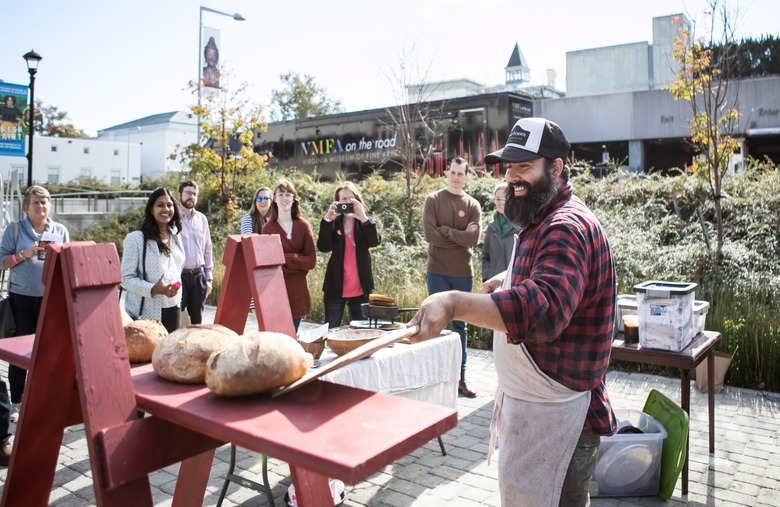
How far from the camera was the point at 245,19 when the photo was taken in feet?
76.6

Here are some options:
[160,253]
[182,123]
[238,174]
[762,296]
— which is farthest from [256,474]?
[182,123]

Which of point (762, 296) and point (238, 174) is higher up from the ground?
point (238, 174)

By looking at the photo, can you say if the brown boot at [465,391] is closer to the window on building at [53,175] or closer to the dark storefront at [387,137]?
the dark storefront at [387,137]

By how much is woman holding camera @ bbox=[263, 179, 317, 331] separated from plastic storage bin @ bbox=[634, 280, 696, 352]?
123 inches

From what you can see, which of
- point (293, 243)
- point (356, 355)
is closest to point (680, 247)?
point (293, 243)

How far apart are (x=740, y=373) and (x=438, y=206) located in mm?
3365

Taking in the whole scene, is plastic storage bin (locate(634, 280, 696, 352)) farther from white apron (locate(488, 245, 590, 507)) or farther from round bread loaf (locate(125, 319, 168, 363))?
round bread loaf (locate(125, 319, 168, 363))

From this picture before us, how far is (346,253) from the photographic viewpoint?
19.9 ft

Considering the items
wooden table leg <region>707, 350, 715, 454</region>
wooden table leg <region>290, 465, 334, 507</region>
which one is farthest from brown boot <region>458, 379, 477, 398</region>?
wooden table leg <region>290, 465, 334, 507</region>

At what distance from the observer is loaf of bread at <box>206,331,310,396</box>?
172 centimetres

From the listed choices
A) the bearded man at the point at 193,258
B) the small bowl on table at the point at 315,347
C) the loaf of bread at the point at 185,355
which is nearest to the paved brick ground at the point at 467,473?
the small bowl on table at the point at 315,347

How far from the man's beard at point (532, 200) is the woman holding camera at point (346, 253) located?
12.4ft

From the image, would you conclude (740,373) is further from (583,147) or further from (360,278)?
(583,147)

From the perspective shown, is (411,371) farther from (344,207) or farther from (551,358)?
(344,207)
